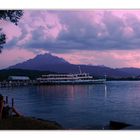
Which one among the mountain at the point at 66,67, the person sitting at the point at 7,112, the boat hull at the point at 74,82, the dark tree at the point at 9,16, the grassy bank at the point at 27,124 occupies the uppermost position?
the dark tree at the point at 9,16

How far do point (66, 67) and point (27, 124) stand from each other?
0.51 meters

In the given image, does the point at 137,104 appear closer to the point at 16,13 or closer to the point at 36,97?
the point at 36,97

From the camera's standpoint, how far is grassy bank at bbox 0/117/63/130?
522 centimetres

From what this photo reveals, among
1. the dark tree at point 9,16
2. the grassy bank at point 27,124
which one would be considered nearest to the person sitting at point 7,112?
the grassy bank at point 27,124


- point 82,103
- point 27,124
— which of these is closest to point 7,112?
point 27,124

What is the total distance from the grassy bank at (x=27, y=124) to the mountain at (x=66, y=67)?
15.3 inches

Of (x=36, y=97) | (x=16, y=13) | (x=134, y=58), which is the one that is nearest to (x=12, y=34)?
(x=16, y=13)

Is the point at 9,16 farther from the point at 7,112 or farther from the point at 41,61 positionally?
the point at 7,112

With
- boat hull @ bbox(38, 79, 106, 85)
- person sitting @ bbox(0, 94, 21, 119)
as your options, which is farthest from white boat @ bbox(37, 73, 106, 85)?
person sitting @ bbox(0, 94, 21, 119)

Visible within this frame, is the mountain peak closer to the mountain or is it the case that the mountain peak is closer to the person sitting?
the mountain

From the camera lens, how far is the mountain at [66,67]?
5289 millimetres

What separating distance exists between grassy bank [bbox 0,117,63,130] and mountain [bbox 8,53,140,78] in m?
0.39

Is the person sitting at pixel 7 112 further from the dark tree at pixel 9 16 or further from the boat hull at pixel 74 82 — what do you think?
the dark tree at pixel 9 16
